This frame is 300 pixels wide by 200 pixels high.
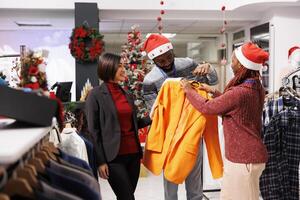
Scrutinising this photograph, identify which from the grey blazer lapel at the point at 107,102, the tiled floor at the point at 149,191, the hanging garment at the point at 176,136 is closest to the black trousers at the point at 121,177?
the hanging garment at the point at 176,136

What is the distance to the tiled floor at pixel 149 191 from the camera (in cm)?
455

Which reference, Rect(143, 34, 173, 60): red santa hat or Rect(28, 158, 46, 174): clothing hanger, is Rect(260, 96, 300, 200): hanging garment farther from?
Rect(28, 158, 46, 174): clothing hanger

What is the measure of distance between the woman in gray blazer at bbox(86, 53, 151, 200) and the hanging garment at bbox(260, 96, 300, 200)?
1.27m

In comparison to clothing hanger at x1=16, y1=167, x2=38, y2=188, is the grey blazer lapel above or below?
above

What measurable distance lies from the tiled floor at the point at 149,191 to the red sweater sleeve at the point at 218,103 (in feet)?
7.07

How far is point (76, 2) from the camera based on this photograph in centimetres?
693

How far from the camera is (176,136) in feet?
8.67

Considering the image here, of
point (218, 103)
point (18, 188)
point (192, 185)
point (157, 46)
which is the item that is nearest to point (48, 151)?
point (18, 188)

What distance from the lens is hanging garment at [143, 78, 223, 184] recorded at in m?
2.62

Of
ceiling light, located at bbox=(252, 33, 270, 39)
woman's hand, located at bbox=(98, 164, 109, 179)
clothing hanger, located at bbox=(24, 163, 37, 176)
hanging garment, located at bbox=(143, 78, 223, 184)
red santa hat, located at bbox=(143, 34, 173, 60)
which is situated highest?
ceiling light, located at bbox=(252, 33, 270, 39)

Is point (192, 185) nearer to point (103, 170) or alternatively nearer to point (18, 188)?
point (103, 170)

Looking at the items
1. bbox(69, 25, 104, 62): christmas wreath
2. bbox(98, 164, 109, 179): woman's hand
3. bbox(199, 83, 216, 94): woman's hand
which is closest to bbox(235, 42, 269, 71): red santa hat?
bbox(199, 83, 216, 94): woman's hand

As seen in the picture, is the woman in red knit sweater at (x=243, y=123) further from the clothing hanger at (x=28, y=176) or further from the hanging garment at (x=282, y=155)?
the clothing hanger at (x=28, y=176)

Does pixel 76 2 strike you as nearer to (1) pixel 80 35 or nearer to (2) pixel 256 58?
(1) pixel 80 35
